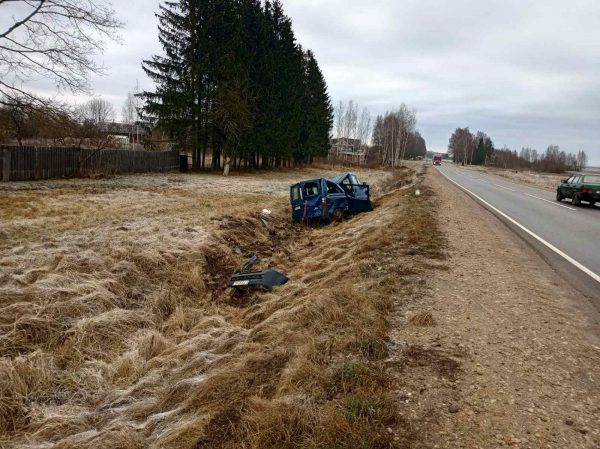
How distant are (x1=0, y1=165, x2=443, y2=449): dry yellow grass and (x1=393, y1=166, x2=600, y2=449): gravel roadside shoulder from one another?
47 centimetres

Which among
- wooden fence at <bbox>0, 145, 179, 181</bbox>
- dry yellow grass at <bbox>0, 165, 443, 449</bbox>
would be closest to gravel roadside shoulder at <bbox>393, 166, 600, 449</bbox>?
dry yellow grass at <bbox>0, 165, 443, 449</bbox>

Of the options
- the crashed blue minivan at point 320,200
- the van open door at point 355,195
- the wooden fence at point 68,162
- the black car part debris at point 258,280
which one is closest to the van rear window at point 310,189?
the crashed blue minivan at point 320,200

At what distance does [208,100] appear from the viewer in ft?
104

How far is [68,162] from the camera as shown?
72.8 ft

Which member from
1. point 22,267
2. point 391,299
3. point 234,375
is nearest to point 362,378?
point 234,375

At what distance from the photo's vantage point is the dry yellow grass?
334 centimetres

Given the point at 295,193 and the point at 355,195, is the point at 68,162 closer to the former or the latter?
the point at 295,193

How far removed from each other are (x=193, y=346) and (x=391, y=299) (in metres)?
2.76

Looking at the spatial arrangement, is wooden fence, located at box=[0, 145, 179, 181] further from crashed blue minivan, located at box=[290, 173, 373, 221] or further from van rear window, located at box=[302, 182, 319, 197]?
van rear window, located at box=[302, 182, 319, 197]

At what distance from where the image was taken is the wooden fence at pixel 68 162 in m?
18.9

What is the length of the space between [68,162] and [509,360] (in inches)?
945

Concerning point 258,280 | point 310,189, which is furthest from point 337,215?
point 258,280

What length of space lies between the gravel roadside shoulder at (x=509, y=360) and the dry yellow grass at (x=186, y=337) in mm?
470

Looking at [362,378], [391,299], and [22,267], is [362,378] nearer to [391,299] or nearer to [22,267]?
[391,299]
